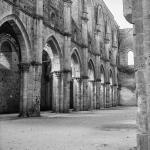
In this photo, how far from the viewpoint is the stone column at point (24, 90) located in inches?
569

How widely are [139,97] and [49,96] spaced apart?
78.0 feet

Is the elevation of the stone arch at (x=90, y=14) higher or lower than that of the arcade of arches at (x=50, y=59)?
higher

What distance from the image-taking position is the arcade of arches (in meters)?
14.8

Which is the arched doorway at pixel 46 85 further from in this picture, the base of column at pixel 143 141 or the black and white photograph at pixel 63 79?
the base of column at pixel 143 141

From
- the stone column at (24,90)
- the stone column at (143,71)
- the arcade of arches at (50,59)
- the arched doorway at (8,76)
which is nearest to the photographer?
the stone column at (143,71)

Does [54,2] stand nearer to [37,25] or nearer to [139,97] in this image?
[37,25]

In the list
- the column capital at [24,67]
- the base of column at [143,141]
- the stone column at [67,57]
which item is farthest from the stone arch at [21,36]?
the base of column at [143,141]

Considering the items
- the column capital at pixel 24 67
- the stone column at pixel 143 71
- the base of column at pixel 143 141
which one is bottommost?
the base of column at pixel 143 141

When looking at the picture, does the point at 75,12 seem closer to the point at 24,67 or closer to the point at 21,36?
the point at 21,36

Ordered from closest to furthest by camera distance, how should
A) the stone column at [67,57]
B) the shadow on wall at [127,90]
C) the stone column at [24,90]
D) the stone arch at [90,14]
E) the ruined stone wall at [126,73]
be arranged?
the stone column at [24,90] → the stone column at [67,57] → the stone arch at [90,14] → the shadow on wall at [127,90] → the ruined stone wall at [126,73]

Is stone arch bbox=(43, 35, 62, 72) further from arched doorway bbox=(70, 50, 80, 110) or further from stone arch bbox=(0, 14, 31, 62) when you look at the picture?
stone arch bbox=(0, 14, 31, 62)

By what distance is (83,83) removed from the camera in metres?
23.8

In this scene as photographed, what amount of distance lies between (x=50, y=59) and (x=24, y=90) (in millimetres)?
7711

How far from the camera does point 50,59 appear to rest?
2203 cm
